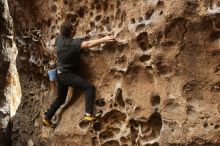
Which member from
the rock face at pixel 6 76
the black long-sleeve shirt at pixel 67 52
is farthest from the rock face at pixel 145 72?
the rock face at pixel 6 76

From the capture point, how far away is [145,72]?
14.2 feet

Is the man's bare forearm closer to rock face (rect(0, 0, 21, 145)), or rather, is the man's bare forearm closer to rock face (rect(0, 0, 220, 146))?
rock face (rect(0, 0, 220, 146))

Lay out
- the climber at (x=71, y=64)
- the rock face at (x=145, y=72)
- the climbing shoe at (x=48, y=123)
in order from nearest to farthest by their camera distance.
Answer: the rock face at (x=145, y=72) < the climber at (x=71, y=64) < the climbing shoe at (x=48, y=123)

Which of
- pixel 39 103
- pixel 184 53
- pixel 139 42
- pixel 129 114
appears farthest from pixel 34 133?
pixel 184 53

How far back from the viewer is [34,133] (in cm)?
590

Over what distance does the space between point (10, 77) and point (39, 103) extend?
234 cm

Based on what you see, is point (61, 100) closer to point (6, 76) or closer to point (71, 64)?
point (71, 64)

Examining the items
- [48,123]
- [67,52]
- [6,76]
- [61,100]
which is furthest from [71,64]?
[6,76]

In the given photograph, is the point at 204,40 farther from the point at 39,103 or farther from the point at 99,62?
the point at 39,103

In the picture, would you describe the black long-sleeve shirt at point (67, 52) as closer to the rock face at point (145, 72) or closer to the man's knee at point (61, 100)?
the rock face at point (145, 72)

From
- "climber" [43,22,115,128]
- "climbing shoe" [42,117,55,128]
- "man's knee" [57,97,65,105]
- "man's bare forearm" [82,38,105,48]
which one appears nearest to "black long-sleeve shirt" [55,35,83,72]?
"climber" [43,22,115,128]

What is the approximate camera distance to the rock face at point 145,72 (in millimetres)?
3936

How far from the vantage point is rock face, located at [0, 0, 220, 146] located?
3.94 metres

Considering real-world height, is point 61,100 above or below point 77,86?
below
